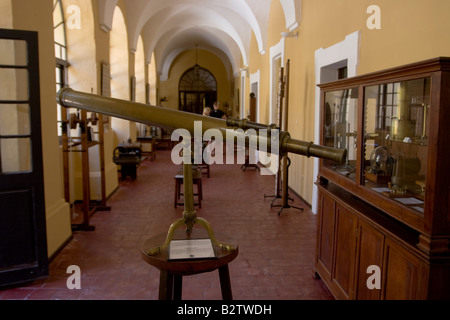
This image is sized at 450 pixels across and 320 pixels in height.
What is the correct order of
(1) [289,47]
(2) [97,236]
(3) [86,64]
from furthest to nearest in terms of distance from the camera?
(1) [289,47] → (3) [86,64] → (2) [97,236]

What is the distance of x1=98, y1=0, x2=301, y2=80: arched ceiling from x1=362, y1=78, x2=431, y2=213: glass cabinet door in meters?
4.62

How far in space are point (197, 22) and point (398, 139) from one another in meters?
14.1

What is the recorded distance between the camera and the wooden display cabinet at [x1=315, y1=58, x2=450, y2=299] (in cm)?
200

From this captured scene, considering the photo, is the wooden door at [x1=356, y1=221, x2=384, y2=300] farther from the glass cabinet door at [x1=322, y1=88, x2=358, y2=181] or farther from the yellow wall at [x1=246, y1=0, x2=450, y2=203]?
the yellow wall at [x1=246, y1=0, x2=450, y2=203]

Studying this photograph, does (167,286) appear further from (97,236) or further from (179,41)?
(179,41)

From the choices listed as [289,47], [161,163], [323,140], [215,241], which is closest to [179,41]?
[161,163]

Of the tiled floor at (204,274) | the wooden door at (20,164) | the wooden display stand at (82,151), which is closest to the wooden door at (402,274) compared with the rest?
the tiled floor at (204,274)

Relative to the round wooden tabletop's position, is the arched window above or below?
above

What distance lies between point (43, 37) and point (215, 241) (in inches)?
138

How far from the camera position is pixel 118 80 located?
1009 cm

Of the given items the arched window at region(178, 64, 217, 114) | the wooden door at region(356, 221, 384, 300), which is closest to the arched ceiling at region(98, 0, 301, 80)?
the arched window at region(178, 64, 217, 114)

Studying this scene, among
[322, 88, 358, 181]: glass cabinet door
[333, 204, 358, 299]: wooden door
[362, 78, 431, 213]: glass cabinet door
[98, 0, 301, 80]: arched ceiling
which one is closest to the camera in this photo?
[362, 78, 431, 213]: glass cabinet door

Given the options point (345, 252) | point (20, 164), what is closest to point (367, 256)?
point (345, 252)

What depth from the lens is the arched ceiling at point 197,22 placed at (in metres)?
9.46
